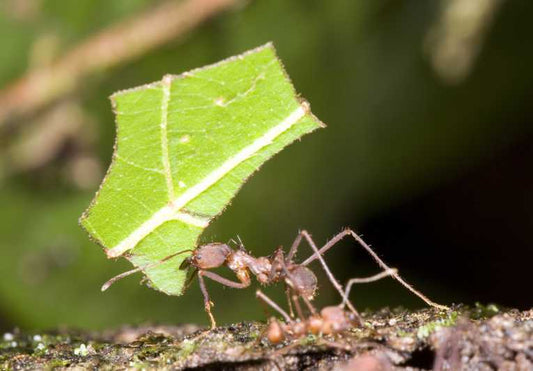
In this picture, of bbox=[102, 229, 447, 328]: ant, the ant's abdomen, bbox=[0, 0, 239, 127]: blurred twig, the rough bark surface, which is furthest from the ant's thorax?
bbox=[0, 0, 239, 127]: blurred twig

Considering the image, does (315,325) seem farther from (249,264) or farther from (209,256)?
(249,264)

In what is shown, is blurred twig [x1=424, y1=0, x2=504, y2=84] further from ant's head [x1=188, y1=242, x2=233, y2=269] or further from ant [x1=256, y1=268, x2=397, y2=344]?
ant [x1=256, y1=268, x2=397, y2=344]

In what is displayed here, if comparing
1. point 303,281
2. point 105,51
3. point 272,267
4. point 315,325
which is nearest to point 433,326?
point 315,325

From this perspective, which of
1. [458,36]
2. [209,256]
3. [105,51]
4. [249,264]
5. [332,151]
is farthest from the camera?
[332,151]

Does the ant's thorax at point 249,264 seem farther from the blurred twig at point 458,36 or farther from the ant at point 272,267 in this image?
the blurred twig at point 458,36

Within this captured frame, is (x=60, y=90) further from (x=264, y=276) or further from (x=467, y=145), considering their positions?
(x=467, y=145)

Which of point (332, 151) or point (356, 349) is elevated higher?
point (332, 151)

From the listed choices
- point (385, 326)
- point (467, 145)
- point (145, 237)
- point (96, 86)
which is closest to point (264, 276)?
point (145, 237)
